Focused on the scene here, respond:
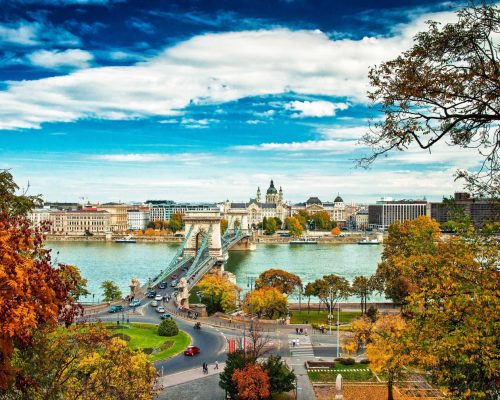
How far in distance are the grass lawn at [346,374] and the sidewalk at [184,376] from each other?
14.8 feet

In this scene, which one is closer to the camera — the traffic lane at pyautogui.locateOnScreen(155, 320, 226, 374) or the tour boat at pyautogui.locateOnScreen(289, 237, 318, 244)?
the traffic lane at pyautogui.locateOnScreen(155, 320, 226, 374)

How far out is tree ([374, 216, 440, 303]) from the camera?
1056cm

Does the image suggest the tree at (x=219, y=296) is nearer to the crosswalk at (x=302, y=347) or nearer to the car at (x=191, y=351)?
the crosswalk at (x=302, y=347)

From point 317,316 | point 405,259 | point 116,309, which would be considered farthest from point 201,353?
point 405,259

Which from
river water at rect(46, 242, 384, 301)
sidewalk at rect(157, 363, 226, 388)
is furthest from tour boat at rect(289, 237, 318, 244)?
sidewalk at rect(157, 363, 226, 388)

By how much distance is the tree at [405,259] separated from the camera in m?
10.6

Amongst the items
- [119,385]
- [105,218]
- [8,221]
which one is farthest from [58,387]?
[105,218]

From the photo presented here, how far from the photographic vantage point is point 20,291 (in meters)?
7.97

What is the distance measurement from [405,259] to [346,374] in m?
15.3

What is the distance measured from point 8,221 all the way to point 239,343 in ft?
65.4

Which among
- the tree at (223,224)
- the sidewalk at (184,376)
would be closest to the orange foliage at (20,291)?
the sidewalk at (184,376)

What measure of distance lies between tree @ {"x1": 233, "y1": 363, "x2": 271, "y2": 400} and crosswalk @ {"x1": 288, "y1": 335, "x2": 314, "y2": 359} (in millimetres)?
8060

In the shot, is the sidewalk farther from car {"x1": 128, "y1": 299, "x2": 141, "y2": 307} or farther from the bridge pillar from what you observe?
the bridge pillar

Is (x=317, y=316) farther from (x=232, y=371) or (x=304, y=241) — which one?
(x=304, y=241)
